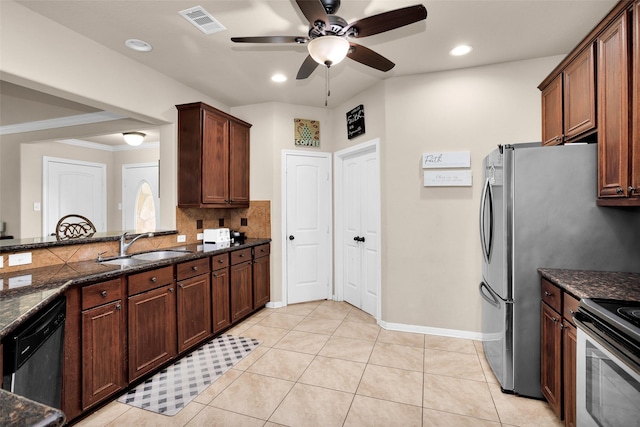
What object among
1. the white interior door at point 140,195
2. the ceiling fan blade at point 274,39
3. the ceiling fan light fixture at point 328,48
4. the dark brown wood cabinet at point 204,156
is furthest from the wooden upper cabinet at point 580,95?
the white interior door at point 140,195

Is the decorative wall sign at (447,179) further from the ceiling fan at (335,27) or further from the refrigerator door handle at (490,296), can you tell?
the ceiling fan at (335,27)

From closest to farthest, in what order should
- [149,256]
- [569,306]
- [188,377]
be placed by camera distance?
[569,306] < [188,377] < [149,256]

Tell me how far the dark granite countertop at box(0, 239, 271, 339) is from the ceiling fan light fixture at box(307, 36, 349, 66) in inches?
75.6

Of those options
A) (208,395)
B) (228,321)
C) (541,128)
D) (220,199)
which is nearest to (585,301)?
(541,128)

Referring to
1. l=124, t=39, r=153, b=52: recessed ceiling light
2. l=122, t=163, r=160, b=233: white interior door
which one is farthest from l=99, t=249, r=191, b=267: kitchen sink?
l=122, t=163, r=160, b=233: white interior door

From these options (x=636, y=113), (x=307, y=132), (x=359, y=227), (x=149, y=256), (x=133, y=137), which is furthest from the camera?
(x=133, y=137)

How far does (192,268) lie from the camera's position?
112 inches

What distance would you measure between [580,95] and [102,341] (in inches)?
141

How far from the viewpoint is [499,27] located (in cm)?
247

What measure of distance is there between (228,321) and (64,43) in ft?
9.19

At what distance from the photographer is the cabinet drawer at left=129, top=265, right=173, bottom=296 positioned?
226 centimetres

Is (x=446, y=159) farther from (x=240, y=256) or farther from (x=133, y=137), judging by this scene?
(x=133, y=137)

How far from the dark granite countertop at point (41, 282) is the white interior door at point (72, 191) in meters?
4.03

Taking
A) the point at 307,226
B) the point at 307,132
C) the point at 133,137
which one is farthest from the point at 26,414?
the point at 133,137
